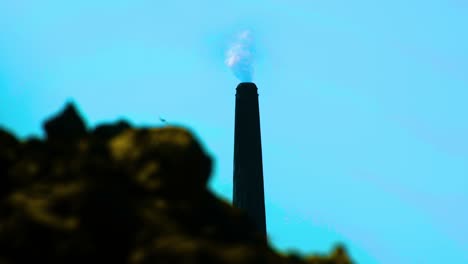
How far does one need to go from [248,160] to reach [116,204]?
145ft

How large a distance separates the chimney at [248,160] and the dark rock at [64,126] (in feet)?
132

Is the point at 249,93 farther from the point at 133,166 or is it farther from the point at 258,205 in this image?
the point at 133,166

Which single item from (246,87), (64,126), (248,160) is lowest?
(64,126)

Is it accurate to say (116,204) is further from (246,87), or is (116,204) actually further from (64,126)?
(246,87)

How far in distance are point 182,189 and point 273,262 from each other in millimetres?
3768

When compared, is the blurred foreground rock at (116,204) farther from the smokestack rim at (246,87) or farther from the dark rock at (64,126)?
the smokestack rim at (246,87)

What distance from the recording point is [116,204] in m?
18.8

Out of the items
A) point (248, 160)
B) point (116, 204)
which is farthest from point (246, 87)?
point (116, 204)

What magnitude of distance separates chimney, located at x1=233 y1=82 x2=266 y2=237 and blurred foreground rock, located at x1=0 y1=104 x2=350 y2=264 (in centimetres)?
3968

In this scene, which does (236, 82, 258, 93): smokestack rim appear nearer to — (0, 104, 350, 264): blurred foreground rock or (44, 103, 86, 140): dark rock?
(44, 103, 86, 140): dark rock

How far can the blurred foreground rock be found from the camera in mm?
17953

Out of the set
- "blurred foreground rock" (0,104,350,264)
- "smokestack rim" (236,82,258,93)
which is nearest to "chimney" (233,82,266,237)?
"smokestack rim" (236,82,258,93)

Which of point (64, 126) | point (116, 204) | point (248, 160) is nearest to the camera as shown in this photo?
point (116, 204)

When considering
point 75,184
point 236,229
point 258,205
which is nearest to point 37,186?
point 75,184
